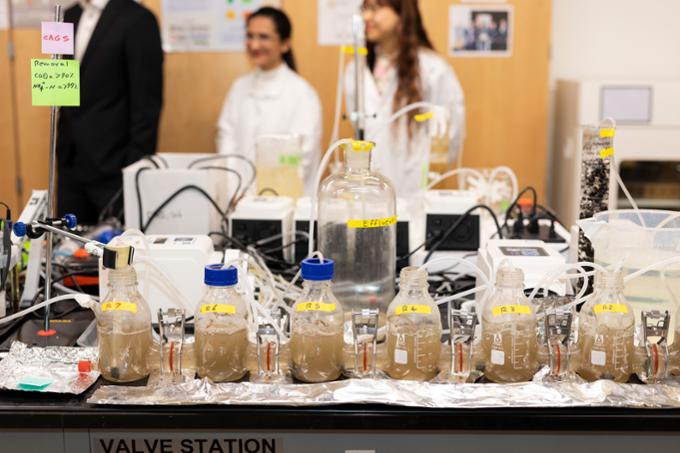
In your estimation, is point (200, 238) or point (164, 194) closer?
point (200, 238)

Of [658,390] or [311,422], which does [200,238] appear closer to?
[311,422]

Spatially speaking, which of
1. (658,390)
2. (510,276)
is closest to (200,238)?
(510,276)

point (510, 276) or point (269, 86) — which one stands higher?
point (269, 86)

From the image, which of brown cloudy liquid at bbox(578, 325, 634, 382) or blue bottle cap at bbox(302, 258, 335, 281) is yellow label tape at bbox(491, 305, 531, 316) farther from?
blue bottle cap at bbox(302, 258, 335, 281)

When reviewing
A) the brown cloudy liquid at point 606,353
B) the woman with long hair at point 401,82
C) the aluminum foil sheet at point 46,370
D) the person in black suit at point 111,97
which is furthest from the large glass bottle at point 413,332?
the person in black suit at point 111,97

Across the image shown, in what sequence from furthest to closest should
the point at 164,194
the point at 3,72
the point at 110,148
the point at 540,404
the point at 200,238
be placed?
1. the point at 3,72
2. the point at 110,148
3. the point at 164,194
4. the point at 200,238
5. the point at 540,404

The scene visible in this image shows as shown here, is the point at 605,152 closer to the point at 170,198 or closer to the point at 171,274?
the point at 171,274

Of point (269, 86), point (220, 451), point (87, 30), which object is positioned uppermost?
point (87, 30)

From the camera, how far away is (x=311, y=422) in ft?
3.88

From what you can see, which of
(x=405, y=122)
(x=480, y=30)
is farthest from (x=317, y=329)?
(x=480, y=30)

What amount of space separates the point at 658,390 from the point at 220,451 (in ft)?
2.24

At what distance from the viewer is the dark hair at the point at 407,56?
348 centimetres

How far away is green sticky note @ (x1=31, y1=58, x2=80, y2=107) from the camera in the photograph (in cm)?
141

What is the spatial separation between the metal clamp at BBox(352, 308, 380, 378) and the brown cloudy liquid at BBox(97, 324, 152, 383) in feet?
1.11
